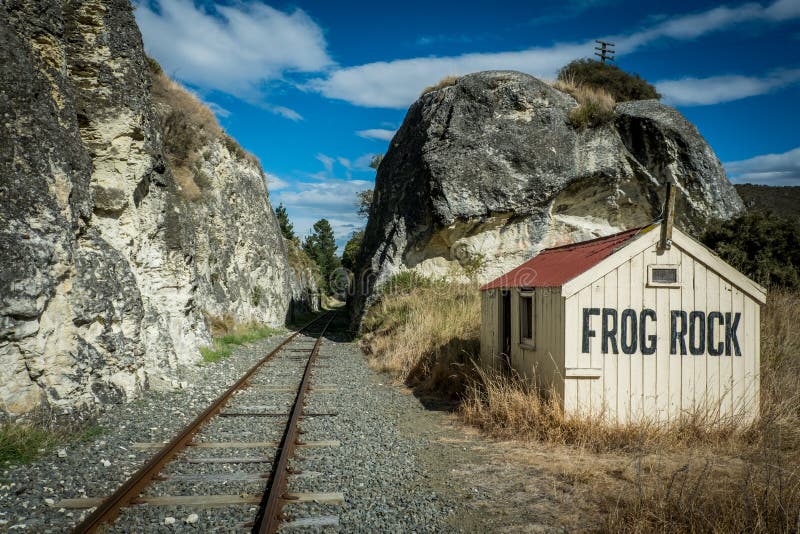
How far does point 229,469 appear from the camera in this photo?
5.63 m

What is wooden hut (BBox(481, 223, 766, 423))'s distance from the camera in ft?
22.3

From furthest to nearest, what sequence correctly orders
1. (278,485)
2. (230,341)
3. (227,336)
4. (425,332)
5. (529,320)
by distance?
1. (227,336)
2. (230,341)
3. (425,332)
4. (529,320)
5. (278,485)

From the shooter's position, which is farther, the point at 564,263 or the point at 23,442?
the point at 564,263

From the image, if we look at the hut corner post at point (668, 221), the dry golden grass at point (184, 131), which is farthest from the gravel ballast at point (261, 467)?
the dry golden grass at point (184, 131)

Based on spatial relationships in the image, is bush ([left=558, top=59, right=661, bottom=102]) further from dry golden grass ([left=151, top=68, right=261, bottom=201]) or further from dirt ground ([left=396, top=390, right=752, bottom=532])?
dirt ground ([left=396, top=390, right=752, bottom=532])

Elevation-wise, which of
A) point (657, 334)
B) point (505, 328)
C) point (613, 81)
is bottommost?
point (505, 328)

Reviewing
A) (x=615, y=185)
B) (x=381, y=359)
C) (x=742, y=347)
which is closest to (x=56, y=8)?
(x=381, y=359)

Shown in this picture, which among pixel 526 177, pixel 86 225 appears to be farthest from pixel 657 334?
pixel 526 177

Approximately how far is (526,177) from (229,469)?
52.9ft

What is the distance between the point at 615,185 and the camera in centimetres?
2006

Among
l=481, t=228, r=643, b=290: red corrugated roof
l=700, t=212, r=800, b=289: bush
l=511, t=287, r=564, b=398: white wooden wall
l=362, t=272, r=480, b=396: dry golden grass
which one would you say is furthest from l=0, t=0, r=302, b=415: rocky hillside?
l=700, t=212, r=800, b=289: bush

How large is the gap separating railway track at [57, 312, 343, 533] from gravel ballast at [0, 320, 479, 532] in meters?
0.04

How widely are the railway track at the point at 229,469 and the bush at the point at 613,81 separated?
21283 mm

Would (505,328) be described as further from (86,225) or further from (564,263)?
(86,225)
